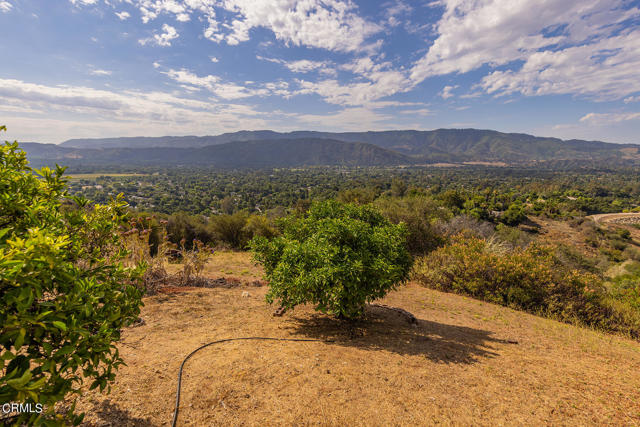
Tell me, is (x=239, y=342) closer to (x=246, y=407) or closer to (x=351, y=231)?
(x=246, y=407)

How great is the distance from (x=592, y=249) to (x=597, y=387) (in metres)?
39.3

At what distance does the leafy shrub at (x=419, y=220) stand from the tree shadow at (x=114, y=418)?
1467 centimetres

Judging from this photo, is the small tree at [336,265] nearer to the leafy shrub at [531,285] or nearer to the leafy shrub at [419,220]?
the leafy shrub at [531,285]

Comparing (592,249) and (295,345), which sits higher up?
(295,345)

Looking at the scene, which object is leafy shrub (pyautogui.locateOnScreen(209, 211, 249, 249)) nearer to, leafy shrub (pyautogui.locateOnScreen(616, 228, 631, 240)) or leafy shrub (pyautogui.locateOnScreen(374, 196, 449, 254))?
leafy shrub (pyautogui.locateOnScreen(374, 196, 449, 254))

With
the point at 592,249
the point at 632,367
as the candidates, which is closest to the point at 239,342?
the point at 632,367

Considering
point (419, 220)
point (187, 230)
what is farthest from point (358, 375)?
point (187, 230)

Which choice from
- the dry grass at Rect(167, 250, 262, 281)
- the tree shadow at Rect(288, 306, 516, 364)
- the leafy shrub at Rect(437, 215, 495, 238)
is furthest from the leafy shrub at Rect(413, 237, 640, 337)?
the dry grass at Rect(167, 250, 262, 281)

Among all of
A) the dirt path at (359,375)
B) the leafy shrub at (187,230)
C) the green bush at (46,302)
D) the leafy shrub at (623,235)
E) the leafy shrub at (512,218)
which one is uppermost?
the green bush at (46,302)

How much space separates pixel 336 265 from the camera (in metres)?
5.32

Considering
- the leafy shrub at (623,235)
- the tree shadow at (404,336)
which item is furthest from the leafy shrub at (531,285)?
the leafy shrub at (623,235)

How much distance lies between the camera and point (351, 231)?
594 cm

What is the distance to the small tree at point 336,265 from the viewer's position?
5.21 m

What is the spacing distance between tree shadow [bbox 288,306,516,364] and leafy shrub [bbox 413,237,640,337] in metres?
4.33
